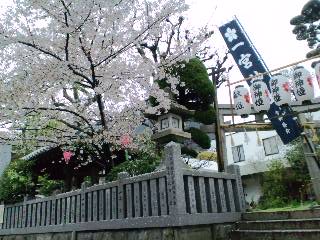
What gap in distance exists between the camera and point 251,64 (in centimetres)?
1373

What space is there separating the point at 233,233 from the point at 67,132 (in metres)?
8.26

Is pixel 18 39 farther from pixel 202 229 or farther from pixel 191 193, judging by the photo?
pixel 202 229

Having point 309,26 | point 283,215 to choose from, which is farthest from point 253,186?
point 283,215

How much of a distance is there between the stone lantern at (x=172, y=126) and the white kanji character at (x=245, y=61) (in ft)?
11.1

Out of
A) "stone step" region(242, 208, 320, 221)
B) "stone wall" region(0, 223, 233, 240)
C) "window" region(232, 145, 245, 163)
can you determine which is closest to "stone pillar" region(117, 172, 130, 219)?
"stone wall" region(0, 223, 233, 240)

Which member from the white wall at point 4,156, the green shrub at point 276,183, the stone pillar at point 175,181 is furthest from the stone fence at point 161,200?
the white wall at point 4,156

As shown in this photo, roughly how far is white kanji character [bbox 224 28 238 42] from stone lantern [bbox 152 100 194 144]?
412 cm

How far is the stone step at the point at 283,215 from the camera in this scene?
24.5ft

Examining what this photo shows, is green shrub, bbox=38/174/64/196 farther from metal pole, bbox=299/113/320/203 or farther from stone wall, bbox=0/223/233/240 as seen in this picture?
metal pole, bbox=299/113/320/203

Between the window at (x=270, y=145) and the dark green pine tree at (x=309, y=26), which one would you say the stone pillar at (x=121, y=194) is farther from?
the window at (x=270, y=145)

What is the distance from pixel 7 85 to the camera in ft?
36.8

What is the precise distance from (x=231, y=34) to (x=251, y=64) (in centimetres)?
168

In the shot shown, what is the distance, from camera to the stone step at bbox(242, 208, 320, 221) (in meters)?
7.47

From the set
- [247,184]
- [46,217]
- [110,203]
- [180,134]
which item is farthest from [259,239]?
[247,184]
